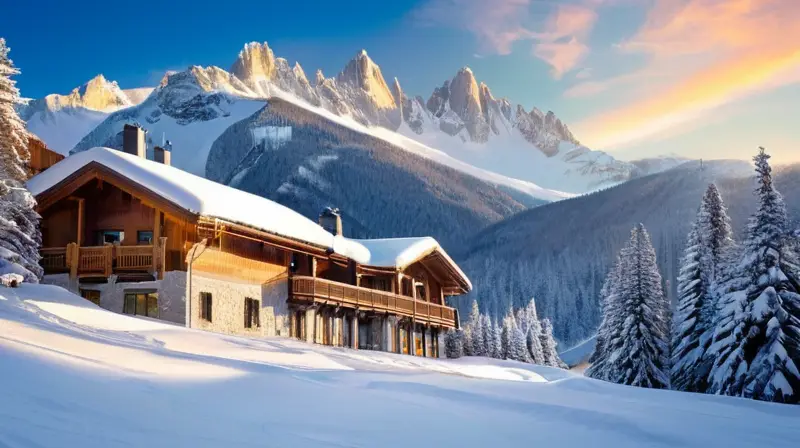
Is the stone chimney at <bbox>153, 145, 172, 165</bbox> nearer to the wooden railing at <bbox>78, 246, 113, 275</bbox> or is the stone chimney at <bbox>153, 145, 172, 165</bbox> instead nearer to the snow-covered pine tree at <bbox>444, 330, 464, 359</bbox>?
the wooden railing at <bbox>78, 246, 113, 275</bbox>

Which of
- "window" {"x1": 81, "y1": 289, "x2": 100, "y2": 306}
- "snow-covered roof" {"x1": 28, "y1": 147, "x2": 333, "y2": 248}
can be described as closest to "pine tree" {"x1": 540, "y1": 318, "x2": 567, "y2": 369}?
"snow-covered roof" {"x1": 28, "y1": 147, "x2": 333, "y2": 248}

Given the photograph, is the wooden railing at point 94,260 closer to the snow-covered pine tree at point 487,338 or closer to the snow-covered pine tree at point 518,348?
the snow-covered pine tree at point 487,338

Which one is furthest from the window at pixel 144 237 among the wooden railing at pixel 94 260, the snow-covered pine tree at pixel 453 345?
the snow-covered pine tree at pixel 453 345

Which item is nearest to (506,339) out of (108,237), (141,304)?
(108,237)

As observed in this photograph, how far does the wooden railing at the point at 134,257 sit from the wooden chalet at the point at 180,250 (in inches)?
1.3

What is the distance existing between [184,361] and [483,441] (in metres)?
6.76

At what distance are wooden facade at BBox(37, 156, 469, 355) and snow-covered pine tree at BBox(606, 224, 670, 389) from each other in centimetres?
1290

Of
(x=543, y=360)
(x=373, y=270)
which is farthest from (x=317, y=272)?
(x=543, y=360)

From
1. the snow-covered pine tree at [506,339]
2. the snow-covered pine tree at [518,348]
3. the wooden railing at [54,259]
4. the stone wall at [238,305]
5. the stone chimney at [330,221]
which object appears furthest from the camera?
the snow-covered pine tree at [506,339]

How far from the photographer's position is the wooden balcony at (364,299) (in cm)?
3462

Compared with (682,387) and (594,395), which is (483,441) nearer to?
(594,395)

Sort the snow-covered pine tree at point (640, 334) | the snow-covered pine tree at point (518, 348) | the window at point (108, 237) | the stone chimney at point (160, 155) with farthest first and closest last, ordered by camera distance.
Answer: the snow-covered pine tree at point (518, 348), the snow-covered pine tree at point (640, 334), the stone chimney at point (160, 155), the window at point (108, 237)

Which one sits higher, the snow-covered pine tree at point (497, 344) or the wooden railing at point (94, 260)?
the wooden railing at point (94, 260)

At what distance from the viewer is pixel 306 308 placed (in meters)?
35.7
